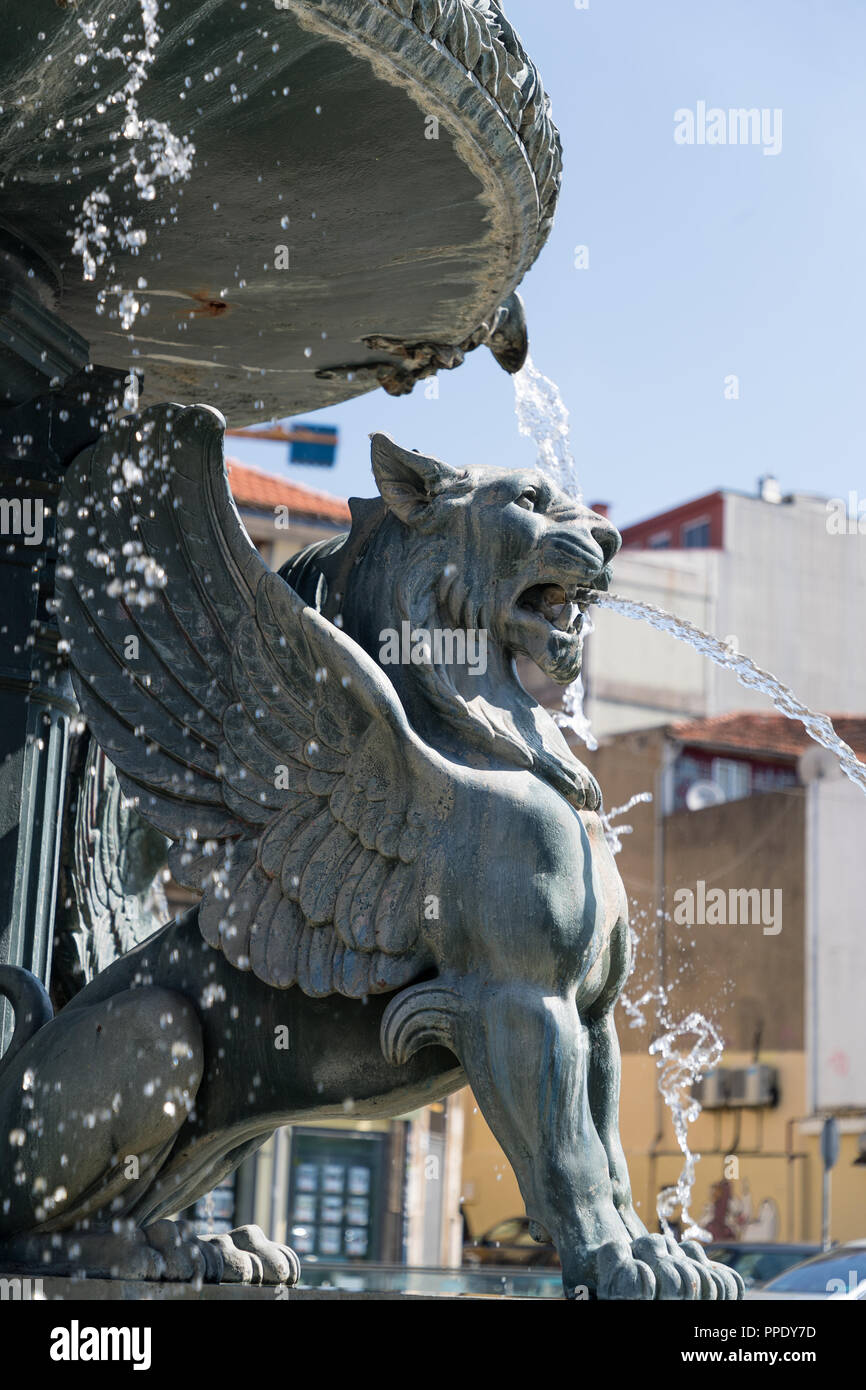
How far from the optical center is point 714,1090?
2525 cm

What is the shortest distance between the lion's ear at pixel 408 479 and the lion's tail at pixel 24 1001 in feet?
4.06

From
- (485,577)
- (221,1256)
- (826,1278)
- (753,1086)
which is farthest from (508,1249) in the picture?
(485,577)

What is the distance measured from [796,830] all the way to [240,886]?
22.6 metres

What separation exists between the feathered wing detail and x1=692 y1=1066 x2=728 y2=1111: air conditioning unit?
22514 mm

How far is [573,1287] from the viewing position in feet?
10.3

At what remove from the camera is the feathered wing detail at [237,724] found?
3.44 m

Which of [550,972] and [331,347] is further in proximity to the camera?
[331,347]

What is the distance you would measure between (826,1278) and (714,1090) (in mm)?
15968

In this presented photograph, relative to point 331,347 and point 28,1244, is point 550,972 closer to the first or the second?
point 28,1244

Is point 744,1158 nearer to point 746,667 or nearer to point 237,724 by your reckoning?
point 746,667

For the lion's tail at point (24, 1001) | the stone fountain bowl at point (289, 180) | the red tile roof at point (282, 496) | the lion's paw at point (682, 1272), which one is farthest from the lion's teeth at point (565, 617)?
the red tile roof at point (282, 496)

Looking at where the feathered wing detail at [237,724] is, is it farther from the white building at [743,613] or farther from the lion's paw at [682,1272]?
the white building at [743,613]

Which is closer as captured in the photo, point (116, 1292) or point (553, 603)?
point (116, 1292)
